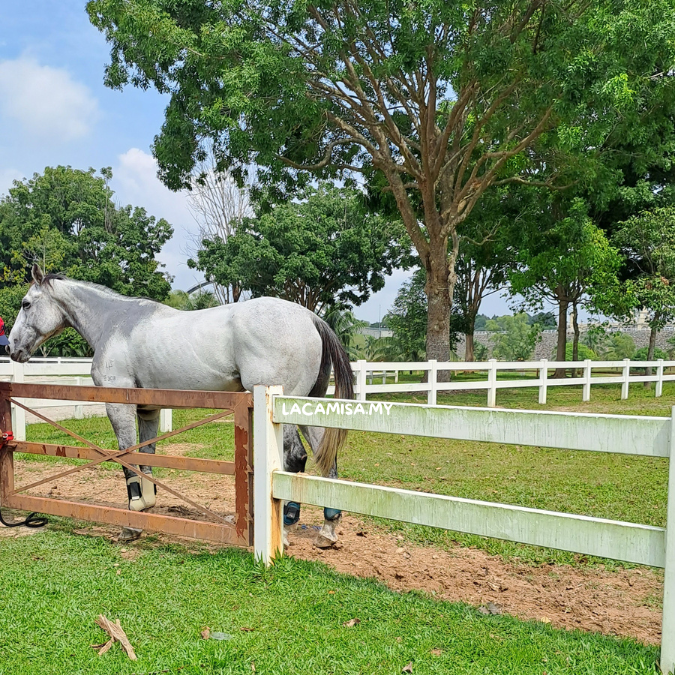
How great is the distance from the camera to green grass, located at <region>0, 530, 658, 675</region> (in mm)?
2627

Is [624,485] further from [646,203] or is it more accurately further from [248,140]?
[646,203]

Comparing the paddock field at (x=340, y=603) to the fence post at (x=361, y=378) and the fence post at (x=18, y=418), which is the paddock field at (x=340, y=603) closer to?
the fence post at (x=18, y=418)

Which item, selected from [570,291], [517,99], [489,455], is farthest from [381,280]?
[489,455]

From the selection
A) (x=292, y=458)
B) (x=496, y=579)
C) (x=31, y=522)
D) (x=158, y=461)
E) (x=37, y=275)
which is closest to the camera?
(x=496, y=579)

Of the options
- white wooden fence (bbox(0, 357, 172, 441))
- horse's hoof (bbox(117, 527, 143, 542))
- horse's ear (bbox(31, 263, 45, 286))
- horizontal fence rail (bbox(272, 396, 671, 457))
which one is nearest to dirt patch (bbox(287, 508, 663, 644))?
horizontal fence rail (bbox(272, 396, 671, 457))

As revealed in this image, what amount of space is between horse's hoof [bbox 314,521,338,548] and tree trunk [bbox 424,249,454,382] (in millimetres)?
12615

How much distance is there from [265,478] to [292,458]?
1.05 metres

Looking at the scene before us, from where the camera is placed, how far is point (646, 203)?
2138 centimetres

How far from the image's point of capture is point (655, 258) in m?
20.5

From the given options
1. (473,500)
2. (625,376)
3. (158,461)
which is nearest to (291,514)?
(158,461)

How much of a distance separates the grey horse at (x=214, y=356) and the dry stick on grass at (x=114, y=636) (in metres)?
1.56

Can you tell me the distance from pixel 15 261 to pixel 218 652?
3678cm

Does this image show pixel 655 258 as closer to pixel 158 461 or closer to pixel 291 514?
pixel 291 514

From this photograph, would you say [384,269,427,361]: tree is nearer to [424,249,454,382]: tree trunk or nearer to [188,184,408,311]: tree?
[188,184,408,311]: tree
